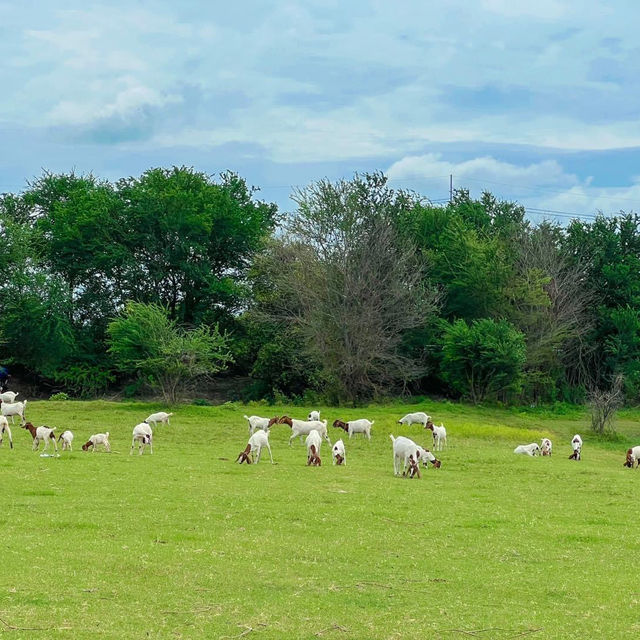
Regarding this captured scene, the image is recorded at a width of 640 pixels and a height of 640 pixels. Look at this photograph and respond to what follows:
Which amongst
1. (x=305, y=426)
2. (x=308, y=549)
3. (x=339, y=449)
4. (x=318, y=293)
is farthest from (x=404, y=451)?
(x=318, y=293)

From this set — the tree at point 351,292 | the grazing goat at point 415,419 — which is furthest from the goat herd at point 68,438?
the tree at point 351,292

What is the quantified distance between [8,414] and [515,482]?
2526 cm

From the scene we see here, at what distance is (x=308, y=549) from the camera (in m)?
16.2

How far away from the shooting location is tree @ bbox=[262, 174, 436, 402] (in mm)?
59312

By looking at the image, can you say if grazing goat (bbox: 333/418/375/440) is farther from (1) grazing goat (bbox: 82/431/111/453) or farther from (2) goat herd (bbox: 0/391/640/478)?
(1) grazing goat (bbox: 82/431/111/453)

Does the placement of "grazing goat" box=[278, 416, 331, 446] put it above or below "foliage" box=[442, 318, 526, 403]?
below

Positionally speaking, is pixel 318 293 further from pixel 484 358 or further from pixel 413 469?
pixel 413 469

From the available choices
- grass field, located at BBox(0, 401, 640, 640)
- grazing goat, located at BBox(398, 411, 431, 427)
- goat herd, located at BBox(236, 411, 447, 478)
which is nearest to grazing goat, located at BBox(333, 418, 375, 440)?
goat herd, located at BBox(236, 411, 447, 478)

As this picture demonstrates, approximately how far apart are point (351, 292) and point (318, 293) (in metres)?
2.51

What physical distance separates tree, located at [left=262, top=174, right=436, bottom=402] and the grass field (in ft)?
90.6

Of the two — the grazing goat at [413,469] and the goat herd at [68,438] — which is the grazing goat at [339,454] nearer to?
the grazing goat at [413,469]

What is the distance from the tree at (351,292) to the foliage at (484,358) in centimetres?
311

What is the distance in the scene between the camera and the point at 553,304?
69.0 metres

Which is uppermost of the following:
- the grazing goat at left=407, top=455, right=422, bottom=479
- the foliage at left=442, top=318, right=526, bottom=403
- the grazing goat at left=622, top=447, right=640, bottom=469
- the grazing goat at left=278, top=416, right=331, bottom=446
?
the foliage at left=442, top=318, right=526, bottom=403
